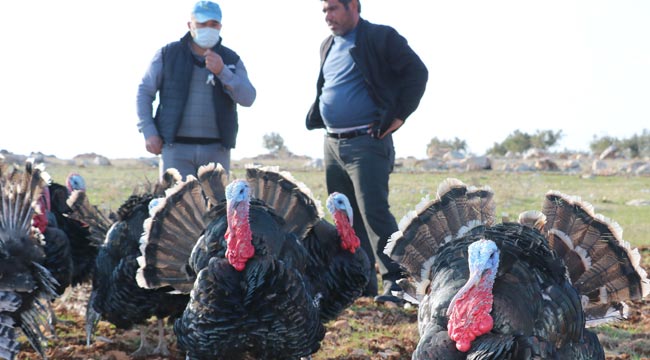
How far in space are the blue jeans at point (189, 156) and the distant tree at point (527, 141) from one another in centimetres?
3655

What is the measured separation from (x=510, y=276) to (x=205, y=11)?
3.00 m

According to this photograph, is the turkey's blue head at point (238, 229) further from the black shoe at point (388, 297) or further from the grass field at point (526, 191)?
the grass field at point (526, 191)

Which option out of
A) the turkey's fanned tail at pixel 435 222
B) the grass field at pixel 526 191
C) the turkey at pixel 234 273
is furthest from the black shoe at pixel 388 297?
the grass field at pixel 526 191

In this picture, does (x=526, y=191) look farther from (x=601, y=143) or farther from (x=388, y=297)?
(x=601, y=143)

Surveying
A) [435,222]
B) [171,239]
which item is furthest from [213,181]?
[435,222]

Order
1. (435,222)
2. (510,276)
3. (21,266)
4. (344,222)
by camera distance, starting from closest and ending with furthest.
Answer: (510,276) < (435,222) < (21,266) < (344,222)

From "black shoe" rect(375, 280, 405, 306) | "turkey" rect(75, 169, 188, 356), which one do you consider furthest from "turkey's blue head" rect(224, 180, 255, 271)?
"black shoe" rect(375, 280, 405, 306)

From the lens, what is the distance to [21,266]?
3971 mm

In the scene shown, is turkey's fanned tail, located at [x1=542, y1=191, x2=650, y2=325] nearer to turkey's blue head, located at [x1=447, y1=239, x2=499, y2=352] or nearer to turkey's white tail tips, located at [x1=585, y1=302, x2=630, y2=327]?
turkey's white tail tips, located at [x1=585, y1=302, x2=630, y2=327]

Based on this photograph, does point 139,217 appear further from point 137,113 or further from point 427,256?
point 427,256

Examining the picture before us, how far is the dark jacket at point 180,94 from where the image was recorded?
5.16m

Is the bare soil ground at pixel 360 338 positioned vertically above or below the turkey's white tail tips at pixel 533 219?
below

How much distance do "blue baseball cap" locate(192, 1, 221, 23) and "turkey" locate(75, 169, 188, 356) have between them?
1075 millimetres

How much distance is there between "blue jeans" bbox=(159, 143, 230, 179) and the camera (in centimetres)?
522
